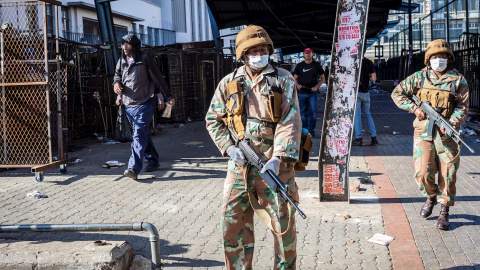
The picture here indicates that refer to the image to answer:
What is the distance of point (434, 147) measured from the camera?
5.83m

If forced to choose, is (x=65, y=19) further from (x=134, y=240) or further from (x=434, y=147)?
(x=434, y=147)

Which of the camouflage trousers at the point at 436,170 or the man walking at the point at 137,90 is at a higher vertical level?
the man walking at the point at 137,90

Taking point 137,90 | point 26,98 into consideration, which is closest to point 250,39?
point 137,90

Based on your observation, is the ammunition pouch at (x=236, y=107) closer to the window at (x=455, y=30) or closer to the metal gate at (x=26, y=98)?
the metal gate at (x=26, y=98)

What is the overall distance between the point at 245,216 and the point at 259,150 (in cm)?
49

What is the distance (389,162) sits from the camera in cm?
954

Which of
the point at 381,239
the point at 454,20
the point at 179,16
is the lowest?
the point at 381,239

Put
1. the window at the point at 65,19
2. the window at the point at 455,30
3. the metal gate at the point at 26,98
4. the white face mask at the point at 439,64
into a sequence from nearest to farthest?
the white face mask at the point at 439,64 → the metal gate at the point at 26,98 → the window at the point at 455,30 → the window at the point at 65,19

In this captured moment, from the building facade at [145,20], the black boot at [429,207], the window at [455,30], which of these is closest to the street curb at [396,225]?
the black boot at [429,207]

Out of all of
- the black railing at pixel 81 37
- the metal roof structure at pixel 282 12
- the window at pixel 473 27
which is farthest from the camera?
the black railing at pixel 81 37

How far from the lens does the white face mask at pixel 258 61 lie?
12.7ft

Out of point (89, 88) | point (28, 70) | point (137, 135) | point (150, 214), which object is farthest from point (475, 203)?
point (89, 88)

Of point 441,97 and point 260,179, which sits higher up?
point 441,97

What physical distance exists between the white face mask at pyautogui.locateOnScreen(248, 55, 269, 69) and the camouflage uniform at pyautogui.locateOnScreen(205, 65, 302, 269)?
60 mm
